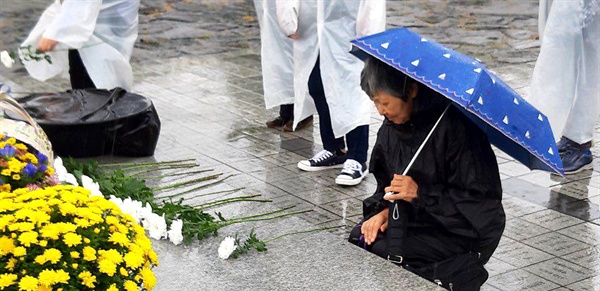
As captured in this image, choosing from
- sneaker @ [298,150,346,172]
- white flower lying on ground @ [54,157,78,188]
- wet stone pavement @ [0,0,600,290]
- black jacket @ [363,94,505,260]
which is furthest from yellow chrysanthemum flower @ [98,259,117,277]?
sneaker @ [298,150,346,172]

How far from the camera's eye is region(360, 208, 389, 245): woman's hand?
155 inches

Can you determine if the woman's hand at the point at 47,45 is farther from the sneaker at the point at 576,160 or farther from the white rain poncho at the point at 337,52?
the sneaker at the point at 576,160

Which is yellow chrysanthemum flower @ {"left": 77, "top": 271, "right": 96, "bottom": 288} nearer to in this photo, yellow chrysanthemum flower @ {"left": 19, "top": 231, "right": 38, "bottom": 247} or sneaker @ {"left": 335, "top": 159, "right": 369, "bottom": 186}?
yellow chrysanthemum flower @ {"left": 19, "top": 231, "right": 38, "bottom": 247}

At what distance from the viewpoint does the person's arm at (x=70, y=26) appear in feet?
19.7

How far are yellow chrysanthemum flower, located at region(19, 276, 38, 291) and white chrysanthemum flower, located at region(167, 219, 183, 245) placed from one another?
153 cm

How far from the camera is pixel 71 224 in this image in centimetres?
272

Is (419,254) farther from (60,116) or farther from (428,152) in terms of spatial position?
(60,116)

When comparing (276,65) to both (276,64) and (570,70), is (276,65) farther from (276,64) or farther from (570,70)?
(570,70)

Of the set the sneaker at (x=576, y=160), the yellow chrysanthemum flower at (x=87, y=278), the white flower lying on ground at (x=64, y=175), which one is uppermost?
the yellow chrysanthemum flower at (x=87, y=278)

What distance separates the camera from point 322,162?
616cm

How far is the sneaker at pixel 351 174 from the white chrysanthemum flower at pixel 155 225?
1.90m

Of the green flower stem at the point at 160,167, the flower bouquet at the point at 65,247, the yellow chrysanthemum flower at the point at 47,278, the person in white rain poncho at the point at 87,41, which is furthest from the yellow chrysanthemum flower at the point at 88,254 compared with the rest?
the person in white rain poncho at the point at 87,41

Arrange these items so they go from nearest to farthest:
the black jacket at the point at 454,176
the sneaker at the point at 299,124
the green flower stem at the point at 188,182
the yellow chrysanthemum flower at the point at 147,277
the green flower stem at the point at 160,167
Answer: the yellow chrysanthemum flower at the point at 147,277
the black jacket at the point at 454,176
the green flower stem at the point at 188,182
the green flower stem at the point at 160,167
the sneaker at the point at 299,124

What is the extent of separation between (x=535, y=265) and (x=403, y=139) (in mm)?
1264
